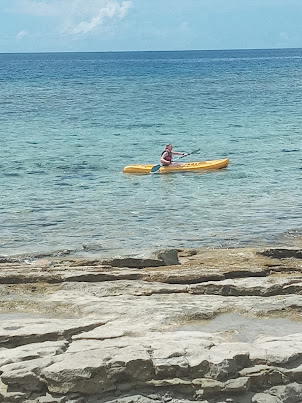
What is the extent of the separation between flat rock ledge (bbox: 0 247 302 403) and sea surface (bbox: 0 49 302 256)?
13.1 feet

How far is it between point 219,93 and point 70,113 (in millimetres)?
17909

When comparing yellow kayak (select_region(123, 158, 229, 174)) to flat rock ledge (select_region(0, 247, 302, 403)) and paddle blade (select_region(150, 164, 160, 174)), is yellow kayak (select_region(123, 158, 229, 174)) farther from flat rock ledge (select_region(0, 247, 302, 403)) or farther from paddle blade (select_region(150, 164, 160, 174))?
flat rock ledge (select_region(0, 247, 302, 403))

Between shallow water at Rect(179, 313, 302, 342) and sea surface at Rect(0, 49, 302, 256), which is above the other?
shallow water at Rect(179, 313, 302, 342)

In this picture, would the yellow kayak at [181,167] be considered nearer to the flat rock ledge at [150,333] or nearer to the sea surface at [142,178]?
the sea surface at [142,178]

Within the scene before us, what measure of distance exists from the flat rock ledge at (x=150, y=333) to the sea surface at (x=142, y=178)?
3999 millimetres

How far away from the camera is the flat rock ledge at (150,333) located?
20.9 feet

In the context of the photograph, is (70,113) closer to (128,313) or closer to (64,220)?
(64,220)

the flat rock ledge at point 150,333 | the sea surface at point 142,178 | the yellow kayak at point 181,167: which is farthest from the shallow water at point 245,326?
the yellow kayak at point 181,167

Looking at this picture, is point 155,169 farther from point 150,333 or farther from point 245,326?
point 150,333

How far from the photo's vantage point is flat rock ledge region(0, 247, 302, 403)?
6.38 metres

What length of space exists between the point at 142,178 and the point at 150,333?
1555 centimetres

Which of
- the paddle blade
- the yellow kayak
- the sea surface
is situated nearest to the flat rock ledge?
the sea surface

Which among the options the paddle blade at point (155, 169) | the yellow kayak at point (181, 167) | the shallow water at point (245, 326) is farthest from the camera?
the paddle blade at point (155, 169)

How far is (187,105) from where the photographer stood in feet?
160
